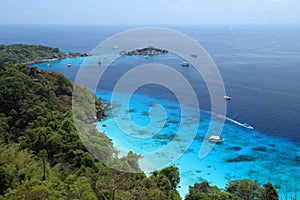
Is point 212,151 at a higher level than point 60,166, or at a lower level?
lower

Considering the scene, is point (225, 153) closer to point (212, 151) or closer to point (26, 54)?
point (212, 151)

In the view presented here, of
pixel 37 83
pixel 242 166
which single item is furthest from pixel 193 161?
pixel 37 83

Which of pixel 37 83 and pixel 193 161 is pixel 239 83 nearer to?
pixel 193 161

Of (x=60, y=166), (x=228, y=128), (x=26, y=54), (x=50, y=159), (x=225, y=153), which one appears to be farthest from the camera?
(x=26, y=54)

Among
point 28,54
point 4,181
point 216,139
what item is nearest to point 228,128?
point 216,139

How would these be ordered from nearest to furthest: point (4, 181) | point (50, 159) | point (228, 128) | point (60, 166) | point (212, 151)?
point (4, 181)
point (60, 166)
point (50, 159)
point (212, 151)
point (228, 128)

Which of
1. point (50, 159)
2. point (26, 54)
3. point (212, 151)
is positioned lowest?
point (212, 151)

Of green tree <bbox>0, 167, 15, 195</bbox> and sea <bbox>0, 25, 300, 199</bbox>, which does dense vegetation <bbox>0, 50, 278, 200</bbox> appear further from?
sea <bbox>0, 25, 300, 199</bbox>
